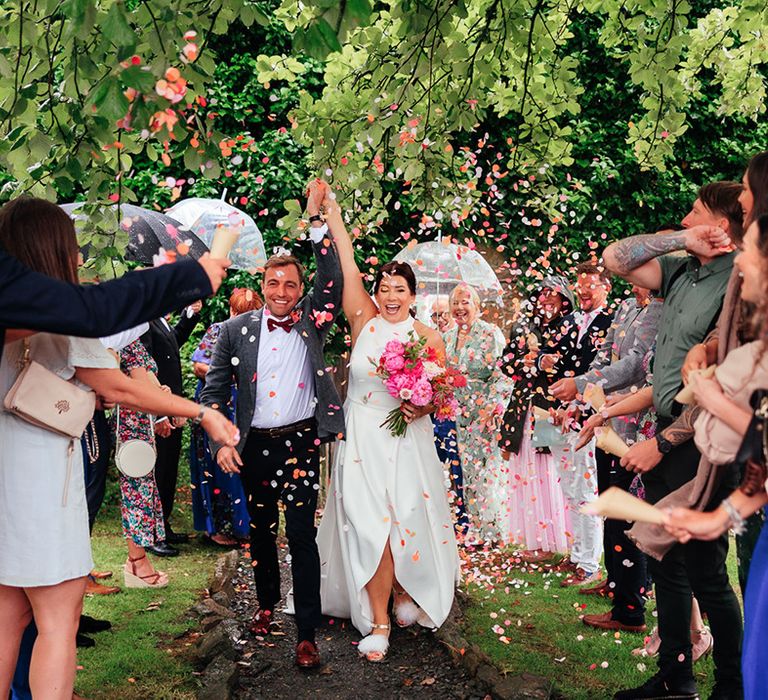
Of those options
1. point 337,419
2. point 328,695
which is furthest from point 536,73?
point 328,695

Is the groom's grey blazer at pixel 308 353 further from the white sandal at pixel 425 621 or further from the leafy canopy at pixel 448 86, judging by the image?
the white sandal at pixel 425 621

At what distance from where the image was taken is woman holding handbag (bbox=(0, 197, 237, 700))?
3.35 meters

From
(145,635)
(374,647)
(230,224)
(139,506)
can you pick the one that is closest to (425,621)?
(374,647)

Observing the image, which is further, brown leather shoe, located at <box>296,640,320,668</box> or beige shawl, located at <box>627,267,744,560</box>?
brown leather shoe, located at <box>296,640,320,668</box>

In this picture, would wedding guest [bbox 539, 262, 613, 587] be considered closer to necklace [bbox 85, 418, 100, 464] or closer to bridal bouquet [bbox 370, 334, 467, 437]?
bridal bouquet [bbox 370, 334, 467, 437]

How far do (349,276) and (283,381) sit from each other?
0.82m

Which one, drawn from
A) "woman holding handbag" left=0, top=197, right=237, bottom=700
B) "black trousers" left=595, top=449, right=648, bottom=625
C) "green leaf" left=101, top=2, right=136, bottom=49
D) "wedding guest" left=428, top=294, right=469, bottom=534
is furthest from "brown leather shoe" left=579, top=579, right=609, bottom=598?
"green leaf" left=101, top=2, right=136, bottom=49

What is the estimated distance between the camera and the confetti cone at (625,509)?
2627mm

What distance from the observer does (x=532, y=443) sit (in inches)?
319

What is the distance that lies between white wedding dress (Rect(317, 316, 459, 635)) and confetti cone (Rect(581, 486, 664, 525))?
125 inches

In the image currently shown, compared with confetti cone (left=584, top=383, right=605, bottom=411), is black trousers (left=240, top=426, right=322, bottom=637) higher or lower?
lower

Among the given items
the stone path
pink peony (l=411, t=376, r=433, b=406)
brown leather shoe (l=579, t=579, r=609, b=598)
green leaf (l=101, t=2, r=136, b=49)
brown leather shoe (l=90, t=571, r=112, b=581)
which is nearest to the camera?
green leaf (l=101, t=2, r=136, b=49)

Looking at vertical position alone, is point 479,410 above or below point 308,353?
below

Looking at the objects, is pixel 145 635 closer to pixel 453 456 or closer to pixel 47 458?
pixel 47 458
